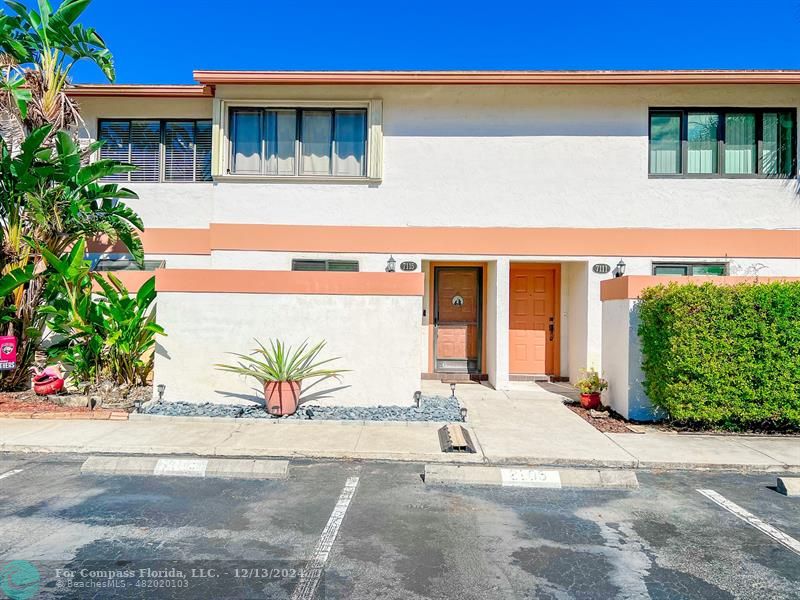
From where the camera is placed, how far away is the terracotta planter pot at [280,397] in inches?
334

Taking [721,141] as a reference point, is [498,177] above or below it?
below

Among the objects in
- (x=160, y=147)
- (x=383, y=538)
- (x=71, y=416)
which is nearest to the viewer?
(x=383, y=538)

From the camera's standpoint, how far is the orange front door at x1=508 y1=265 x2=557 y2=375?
40.7 feet

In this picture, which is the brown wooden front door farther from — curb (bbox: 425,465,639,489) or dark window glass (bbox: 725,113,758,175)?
curb (bbox: 425,465,639,489)

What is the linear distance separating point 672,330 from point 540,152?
514 centimetres

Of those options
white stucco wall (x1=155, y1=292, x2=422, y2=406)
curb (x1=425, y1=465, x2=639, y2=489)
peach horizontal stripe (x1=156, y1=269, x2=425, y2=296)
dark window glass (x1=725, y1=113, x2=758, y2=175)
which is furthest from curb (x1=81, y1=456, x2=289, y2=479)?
dark window glass (x1=725, y1=113, x2=758, y2=175)

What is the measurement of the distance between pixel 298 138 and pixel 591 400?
7.99m

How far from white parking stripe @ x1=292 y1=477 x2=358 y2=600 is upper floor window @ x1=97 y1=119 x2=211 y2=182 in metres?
9.07

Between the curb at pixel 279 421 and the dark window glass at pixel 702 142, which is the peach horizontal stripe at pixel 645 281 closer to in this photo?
the dark window glass at pixel 702 142

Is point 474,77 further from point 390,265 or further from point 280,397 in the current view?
point 280,397

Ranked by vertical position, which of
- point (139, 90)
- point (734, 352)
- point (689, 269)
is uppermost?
point (139, 90)

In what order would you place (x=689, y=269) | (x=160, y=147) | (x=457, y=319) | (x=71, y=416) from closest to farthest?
A: (x=71, y=416)
(x=689, y=269)
(x=160, y=147)
(x=457, y=319)

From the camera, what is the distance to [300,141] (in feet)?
37.6

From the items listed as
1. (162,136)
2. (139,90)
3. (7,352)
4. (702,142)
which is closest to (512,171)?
(702,142)
